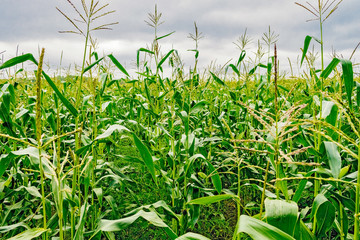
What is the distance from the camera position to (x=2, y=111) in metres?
1.87

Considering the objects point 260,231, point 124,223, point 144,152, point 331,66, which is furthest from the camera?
point 331,66

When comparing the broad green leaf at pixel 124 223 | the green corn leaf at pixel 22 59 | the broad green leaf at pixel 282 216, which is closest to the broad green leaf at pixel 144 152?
the broad green leaf at pixel 124 223

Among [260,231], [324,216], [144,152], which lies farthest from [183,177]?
[260,231]

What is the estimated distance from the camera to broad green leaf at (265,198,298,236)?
936 mm

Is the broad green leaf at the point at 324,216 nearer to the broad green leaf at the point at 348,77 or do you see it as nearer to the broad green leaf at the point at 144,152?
the broad green leaf at the point at 348,77

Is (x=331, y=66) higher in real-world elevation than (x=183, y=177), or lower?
higher

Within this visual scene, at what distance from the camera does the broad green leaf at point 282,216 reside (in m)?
0.94

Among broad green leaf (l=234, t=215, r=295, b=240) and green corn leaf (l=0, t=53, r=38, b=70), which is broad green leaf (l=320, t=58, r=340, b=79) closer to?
broad green leaf (l=234, t=215, r=295, b=240)

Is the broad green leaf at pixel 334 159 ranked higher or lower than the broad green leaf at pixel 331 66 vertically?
lower

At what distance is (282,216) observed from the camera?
94 centimetres

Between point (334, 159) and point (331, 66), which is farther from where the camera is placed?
point (331, 66)

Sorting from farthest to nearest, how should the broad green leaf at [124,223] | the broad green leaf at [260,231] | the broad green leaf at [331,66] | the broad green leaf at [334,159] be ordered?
the broad green leaf at [331,66]
the broad green leaf at [334,159]
the broad green leaf at [124,223]
the broad green leaf at [260,231]

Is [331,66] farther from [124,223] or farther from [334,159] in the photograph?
[124,223]

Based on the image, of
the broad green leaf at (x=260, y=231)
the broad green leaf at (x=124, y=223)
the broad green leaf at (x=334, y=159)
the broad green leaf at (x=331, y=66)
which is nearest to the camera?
the broad green leaf at (x=260, y=231)
